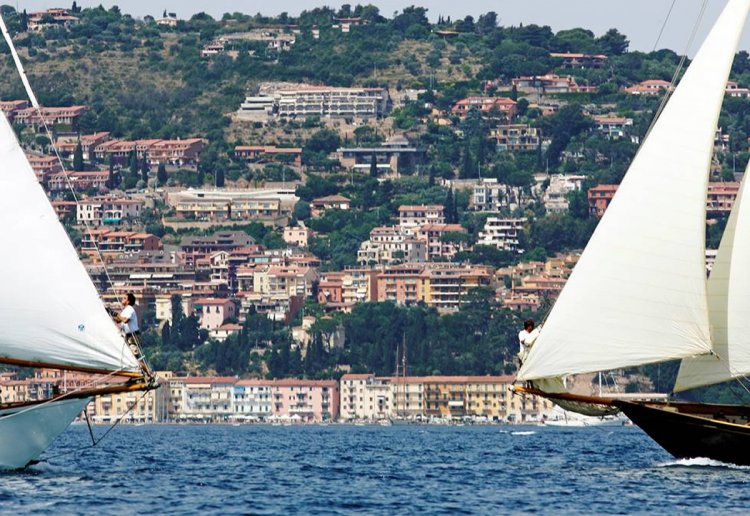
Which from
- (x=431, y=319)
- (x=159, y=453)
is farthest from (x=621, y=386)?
(x=159, y=453)

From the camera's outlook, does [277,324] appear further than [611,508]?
Yes

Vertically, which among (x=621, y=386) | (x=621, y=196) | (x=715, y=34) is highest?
(x=715, y=34)

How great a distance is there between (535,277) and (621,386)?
130 feet

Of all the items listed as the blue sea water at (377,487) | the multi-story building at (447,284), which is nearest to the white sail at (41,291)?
the blue sea water at (377,487)

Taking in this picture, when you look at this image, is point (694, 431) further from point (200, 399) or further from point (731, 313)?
point (200, 399)

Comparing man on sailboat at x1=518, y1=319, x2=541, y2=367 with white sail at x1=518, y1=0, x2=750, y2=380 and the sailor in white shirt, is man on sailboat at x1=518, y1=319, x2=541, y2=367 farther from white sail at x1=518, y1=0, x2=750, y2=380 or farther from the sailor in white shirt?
white sail at x1=518, y1=0, x2=750, y2=380

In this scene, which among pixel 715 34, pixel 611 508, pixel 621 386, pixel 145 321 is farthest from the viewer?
pixel 145 321

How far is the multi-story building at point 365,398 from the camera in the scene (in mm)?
152250

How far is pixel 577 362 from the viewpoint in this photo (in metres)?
34.2

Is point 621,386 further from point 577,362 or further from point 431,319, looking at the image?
point 577,362

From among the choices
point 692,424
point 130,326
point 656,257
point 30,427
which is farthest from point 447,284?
point 130,326

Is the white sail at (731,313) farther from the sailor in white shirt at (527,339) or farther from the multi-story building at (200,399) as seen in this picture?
the multi-story building at (200,399)

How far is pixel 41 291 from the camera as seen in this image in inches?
1278

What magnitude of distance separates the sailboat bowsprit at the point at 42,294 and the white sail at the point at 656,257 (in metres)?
6.59
